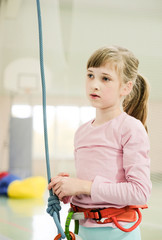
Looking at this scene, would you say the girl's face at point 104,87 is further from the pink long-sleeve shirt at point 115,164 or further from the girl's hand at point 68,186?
the girl's hand at point 68,186

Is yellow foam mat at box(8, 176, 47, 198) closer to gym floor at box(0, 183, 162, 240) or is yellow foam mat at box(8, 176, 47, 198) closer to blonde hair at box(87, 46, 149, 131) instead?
gym floor at box(0, 183, 162, 240)

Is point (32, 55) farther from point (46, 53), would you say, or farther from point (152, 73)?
point (152, 73)

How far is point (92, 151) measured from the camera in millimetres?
761

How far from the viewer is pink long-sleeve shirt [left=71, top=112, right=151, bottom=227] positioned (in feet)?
2.26

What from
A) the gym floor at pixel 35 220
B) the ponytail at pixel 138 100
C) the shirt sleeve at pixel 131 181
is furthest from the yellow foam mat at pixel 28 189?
the shirt sleeve at pixel 131 181

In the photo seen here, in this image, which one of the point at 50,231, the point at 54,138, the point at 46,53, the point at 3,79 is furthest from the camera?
the point at 3,79

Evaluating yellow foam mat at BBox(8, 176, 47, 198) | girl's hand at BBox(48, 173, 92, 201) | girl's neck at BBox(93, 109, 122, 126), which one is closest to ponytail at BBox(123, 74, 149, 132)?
girl's neck at BBox(93, 109, 122, 126)

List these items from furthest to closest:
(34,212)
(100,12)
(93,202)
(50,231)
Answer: (34,212), (50,231), (100,12), (93,202)

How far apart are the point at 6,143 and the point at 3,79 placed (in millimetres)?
871

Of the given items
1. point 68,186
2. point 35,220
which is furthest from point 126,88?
point 35,220

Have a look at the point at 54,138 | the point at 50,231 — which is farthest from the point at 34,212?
the point at 54,138

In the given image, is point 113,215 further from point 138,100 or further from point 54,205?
point 138,100

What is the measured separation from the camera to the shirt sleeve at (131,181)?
2.26ft

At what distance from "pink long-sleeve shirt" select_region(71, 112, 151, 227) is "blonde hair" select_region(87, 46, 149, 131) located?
4.6 inches
